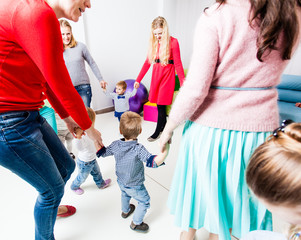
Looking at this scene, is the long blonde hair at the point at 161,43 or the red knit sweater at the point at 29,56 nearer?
the red knit sweater at the point at 29,56

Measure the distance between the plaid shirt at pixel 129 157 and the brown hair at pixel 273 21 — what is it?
788 millimetres

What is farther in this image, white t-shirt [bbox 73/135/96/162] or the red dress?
the red dress

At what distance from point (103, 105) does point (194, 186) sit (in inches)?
116

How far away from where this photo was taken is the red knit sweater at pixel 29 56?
2.17ft

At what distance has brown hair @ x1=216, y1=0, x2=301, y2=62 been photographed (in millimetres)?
657

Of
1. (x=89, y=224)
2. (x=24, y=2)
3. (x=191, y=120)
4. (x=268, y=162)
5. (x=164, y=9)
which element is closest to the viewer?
(x=268, y=162)

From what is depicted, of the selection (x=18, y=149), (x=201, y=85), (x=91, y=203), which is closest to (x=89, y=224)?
(x=91, y=203)

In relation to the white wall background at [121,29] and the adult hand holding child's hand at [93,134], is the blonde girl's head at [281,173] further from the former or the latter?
the white wall background at [121,29]

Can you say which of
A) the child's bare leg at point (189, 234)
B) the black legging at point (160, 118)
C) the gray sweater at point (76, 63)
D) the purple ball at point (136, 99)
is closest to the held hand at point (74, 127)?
the child's bare leg at point (189, 234)

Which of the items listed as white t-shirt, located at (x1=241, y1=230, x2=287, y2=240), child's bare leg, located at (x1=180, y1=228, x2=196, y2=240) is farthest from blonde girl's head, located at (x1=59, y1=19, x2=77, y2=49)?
white t-shirt, located at (x1=241, y1=230, x2=287, y2=240)

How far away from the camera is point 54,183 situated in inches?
38.6

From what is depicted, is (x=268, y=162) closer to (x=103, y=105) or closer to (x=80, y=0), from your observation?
(x=80, y=0)

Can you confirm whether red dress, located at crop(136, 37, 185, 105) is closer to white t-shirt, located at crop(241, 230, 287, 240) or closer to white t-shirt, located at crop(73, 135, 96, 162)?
white t-shirt, located at crop(73, 135, 96, 162)

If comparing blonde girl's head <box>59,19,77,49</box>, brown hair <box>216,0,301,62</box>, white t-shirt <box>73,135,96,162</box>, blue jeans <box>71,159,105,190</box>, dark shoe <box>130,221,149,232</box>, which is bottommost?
dark shoe <box>130,221,149,232</box>
